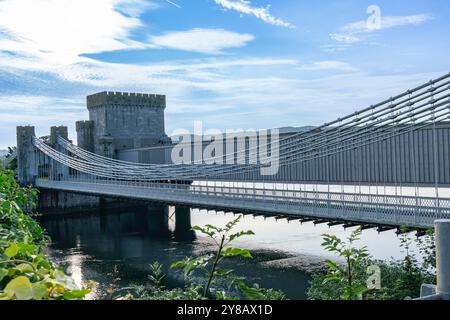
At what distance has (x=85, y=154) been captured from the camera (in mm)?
48094

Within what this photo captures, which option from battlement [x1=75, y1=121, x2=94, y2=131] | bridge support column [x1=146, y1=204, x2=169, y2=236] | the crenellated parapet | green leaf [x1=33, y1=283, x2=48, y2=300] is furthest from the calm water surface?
green leaf [x1=33, y1=283, x2=48, y2=300]

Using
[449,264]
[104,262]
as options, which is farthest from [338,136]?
[449,264]

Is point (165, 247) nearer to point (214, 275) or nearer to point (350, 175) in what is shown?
point (350, 175)

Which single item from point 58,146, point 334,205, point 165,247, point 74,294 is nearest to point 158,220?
point 165,247

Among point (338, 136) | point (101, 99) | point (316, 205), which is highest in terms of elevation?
point (101, 99)

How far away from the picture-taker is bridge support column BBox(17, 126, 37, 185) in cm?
4712

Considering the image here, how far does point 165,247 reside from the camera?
28297mm

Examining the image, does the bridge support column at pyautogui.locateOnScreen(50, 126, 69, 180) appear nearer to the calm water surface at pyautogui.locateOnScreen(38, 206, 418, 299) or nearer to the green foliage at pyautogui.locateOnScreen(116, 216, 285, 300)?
the calm water surface at pyautogui.locateOnScreen(38, 206, 418, 299)

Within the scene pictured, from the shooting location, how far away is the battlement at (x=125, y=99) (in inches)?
1972

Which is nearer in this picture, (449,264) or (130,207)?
(449,264)

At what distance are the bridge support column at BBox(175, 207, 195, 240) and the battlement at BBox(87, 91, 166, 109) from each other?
1293 centimetres
